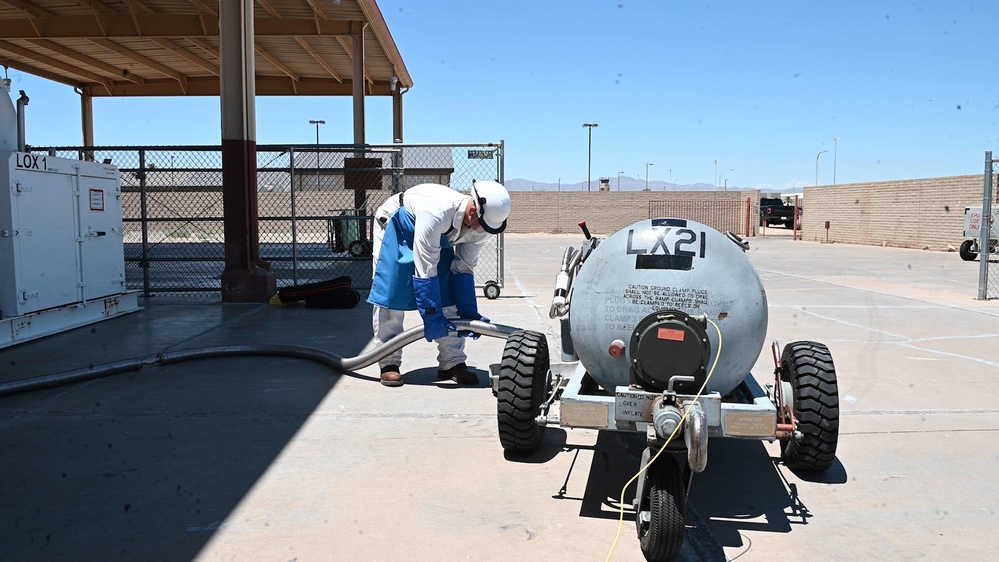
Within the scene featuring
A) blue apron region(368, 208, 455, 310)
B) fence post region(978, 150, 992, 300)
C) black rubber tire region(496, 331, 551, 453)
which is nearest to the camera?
black rubber tire region(496, 331, 551, 453)

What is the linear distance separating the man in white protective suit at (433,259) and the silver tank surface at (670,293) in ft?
6.78

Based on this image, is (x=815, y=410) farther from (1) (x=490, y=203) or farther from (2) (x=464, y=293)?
(2) (x=464, y=293)

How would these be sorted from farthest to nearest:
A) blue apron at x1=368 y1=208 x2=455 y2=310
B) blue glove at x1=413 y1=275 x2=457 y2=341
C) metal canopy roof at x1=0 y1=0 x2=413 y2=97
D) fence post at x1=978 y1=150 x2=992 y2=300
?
metal canopy roof at x1=0 y1=0 x2=413 y2=97 → fence post at x1=978 y1=150 x2=992 y2=300 → blue apron at x1=368 y1=208 x2=455 y2=310 → blue glove at x1=413 y1=275 x2=457 y2=341

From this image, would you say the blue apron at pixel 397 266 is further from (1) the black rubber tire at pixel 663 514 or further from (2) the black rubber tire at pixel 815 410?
(1) the black rubber tire at pixel 663 514

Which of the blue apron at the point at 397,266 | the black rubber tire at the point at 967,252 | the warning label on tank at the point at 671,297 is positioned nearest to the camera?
the warning label on tank at the point at 671,297

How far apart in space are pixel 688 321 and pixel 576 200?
149 feet

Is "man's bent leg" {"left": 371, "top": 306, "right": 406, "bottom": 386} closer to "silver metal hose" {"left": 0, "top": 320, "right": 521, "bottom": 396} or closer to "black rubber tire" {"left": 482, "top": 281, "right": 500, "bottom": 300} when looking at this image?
"silver metal hose" {"left": 0, "top": 320, "right": 521, "bottom": 396}

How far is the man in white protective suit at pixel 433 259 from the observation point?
6083mm

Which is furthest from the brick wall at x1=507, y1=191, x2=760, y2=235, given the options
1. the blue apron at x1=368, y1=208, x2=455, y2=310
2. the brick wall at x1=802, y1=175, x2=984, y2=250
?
the blue apron at x1=368, y1=208, x2=455, y2=310

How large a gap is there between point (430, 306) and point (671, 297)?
8.36 ft

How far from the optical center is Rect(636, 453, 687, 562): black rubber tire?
3.33m

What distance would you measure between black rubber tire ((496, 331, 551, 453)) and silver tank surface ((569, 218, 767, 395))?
1.31ft

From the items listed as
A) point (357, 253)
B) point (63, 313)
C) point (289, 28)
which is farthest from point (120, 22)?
point (63, 313)

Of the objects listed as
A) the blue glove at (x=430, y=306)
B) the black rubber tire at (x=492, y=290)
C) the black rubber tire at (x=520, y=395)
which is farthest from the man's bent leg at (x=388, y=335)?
the black rubber tire at (x=492, y=290)
